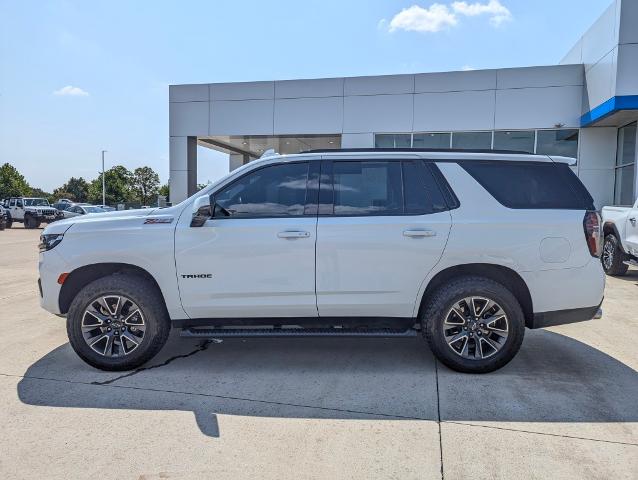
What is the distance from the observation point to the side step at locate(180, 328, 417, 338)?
4.17m

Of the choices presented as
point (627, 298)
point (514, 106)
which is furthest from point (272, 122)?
point (627, 298)

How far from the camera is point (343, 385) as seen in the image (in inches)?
158

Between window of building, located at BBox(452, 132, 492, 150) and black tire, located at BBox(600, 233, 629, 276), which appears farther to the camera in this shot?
window of building, located at BBox(452, 132, 492, 150)

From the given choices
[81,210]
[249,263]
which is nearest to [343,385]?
[249,263]

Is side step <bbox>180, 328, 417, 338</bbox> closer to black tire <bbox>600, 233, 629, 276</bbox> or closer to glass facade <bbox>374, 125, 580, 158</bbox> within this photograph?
black tire <bbox>600, 233, 629, 276</bbox>

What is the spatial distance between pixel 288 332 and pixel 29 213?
99.2ft

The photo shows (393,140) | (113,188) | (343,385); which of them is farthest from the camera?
(113,188)

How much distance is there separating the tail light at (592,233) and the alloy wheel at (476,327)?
37.9 inches

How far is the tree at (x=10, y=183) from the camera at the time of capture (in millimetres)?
79625

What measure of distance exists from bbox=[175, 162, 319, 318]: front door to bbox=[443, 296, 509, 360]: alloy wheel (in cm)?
123

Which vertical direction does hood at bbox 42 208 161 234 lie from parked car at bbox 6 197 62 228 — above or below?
above

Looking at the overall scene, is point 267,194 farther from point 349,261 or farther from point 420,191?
point 420,191

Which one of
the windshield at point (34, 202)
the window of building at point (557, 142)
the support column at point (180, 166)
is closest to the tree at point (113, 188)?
the windshield at point (34, 202)

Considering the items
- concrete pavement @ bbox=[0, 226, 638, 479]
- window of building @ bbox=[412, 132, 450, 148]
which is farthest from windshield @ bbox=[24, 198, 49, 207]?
concrete pavement @ bbox=[0, 226, 638, 479]
